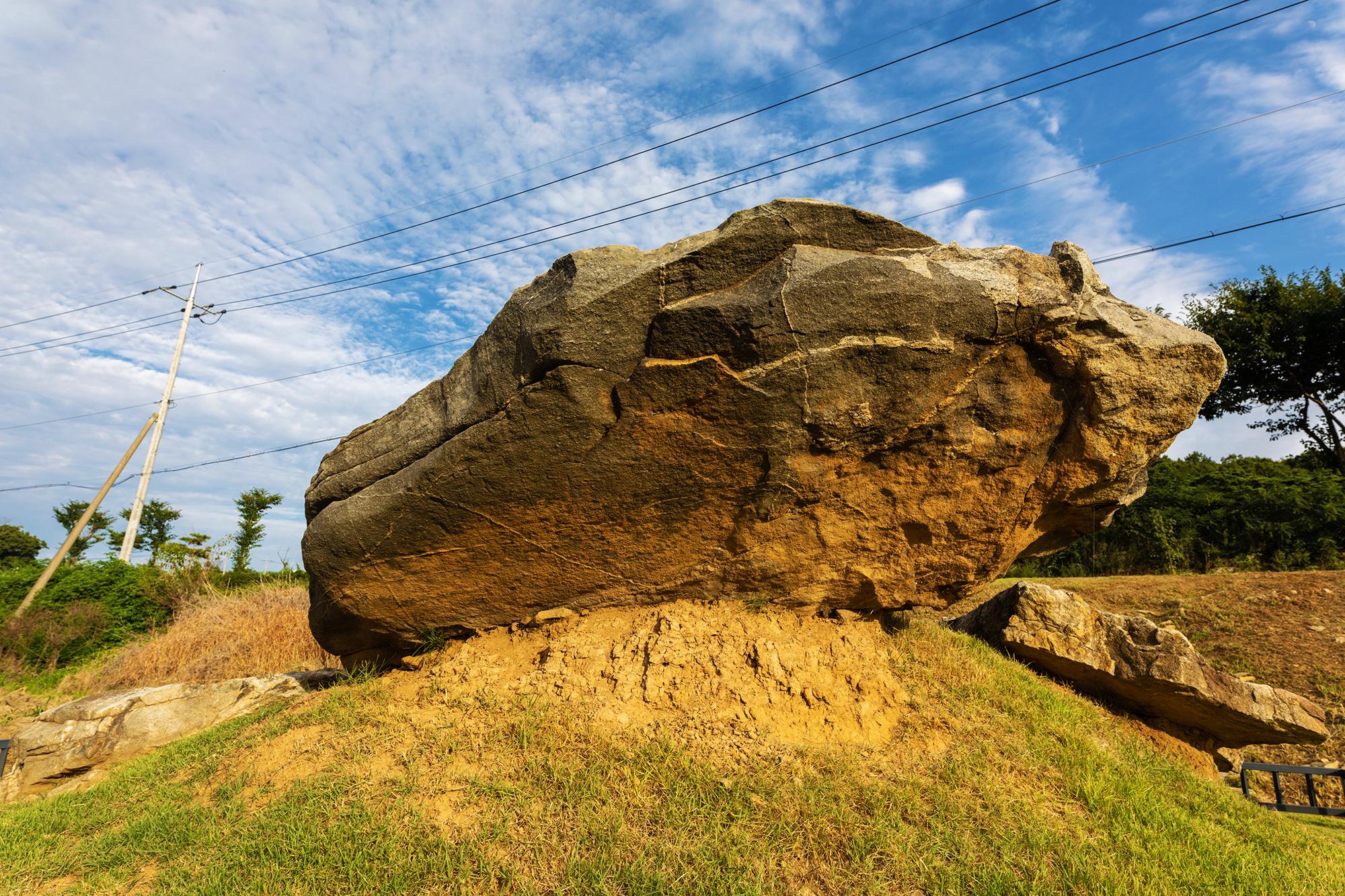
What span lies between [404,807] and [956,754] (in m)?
3.66

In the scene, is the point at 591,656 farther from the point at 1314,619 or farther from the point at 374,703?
the point at 1314,619

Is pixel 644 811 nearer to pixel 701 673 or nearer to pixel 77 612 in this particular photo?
pixel 701 673

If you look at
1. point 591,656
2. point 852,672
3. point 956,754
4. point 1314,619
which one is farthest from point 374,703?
point 1314,619

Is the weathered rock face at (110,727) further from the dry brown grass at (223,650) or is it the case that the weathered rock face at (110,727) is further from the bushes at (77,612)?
the bushes at (77,612)

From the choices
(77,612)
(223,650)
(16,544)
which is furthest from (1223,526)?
(16,544)

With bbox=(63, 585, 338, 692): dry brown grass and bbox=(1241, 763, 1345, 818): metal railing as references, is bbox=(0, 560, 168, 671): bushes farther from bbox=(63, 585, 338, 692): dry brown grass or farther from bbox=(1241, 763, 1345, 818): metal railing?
bbox=(1241, 763, 1345, 818): metal railing

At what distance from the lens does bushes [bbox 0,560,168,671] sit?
52.9ft

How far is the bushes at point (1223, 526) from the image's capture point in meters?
15.2

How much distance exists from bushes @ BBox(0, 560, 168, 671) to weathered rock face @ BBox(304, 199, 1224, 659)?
1446cm

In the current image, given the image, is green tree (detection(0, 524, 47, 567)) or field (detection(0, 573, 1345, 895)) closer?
field (detection(0, 573, 1345, 895))

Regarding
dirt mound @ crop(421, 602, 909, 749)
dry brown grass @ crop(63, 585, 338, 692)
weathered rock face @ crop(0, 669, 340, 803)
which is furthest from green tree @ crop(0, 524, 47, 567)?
dirt mound @ crop(421, 602, 909, 749)

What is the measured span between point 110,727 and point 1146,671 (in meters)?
9.52

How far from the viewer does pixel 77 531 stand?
19078 mm

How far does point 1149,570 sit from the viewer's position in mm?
16547
